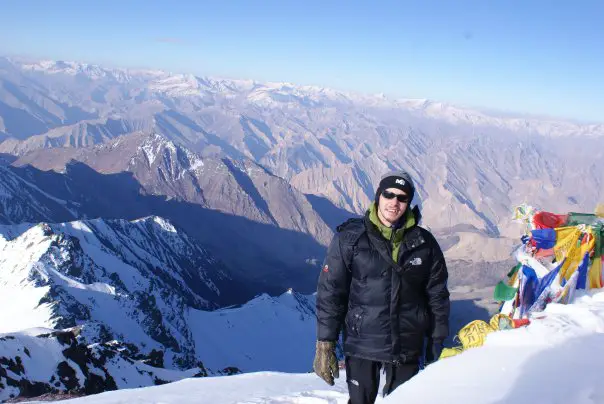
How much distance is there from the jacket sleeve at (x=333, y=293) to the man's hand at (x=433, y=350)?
59.6 inches

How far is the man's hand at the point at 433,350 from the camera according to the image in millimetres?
7008

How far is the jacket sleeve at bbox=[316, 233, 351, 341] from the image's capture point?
6.69 meters

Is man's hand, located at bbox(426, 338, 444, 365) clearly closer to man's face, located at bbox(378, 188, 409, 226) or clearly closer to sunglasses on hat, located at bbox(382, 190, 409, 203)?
man's face, located at bbox(378, 188, 409, 226)

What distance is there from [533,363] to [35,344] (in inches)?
2404

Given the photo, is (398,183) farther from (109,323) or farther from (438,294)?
(109,323)

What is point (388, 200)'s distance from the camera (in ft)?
21.3

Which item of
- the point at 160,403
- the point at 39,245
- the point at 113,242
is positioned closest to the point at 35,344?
the point at 160,403

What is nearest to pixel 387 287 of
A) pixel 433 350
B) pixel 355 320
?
pixel 355 320

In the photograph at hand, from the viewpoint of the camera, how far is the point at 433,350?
282 inches

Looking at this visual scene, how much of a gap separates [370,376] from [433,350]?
1.11 metres

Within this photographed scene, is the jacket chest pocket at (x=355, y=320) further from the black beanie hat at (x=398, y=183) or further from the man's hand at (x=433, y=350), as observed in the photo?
the black beanie hat at (x=398, y=183)

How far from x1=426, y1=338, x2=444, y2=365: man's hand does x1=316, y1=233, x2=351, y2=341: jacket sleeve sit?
1.51 metres

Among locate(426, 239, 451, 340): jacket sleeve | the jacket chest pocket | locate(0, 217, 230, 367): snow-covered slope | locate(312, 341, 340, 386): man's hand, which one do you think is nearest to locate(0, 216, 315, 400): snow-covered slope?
locate(0, 217, 230, 367): snow-covered slope

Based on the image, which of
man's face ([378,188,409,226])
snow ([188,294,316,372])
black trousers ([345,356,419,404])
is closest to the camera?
man's face ([378,188,409,226])
